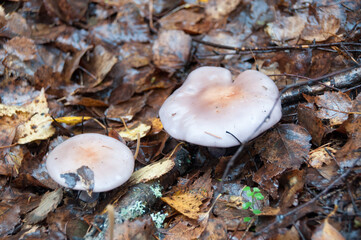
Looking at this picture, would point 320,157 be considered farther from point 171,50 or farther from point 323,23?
point 171,50

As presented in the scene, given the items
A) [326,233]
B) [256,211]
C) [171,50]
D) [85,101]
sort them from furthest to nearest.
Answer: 1. [171,50]
2. [85,101]
3. [256,211]
4. [326,233]

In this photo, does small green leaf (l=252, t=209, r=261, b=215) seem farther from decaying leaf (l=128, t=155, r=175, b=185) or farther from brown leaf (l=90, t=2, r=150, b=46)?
brown leaf (l=90, t=2, r=150, b=46)

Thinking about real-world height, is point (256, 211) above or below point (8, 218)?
above

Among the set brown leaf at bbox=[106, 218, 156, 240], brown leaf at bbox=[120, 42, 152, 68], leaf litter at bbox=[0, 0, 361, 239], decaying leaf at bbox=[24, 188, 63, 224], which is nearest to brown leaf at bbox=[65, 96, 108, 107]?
leaf litter at bbox=[0, 0, 361, 239]

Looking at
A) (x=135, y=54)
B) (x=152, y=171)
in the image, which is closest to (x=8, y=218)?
(x=152, y=171)

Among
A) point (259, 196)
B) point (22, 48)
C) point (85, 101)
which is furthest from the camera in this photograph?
point (22, 48)

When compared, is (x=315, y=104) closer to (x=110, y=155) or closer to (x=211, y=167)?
(x=211, y=167)
